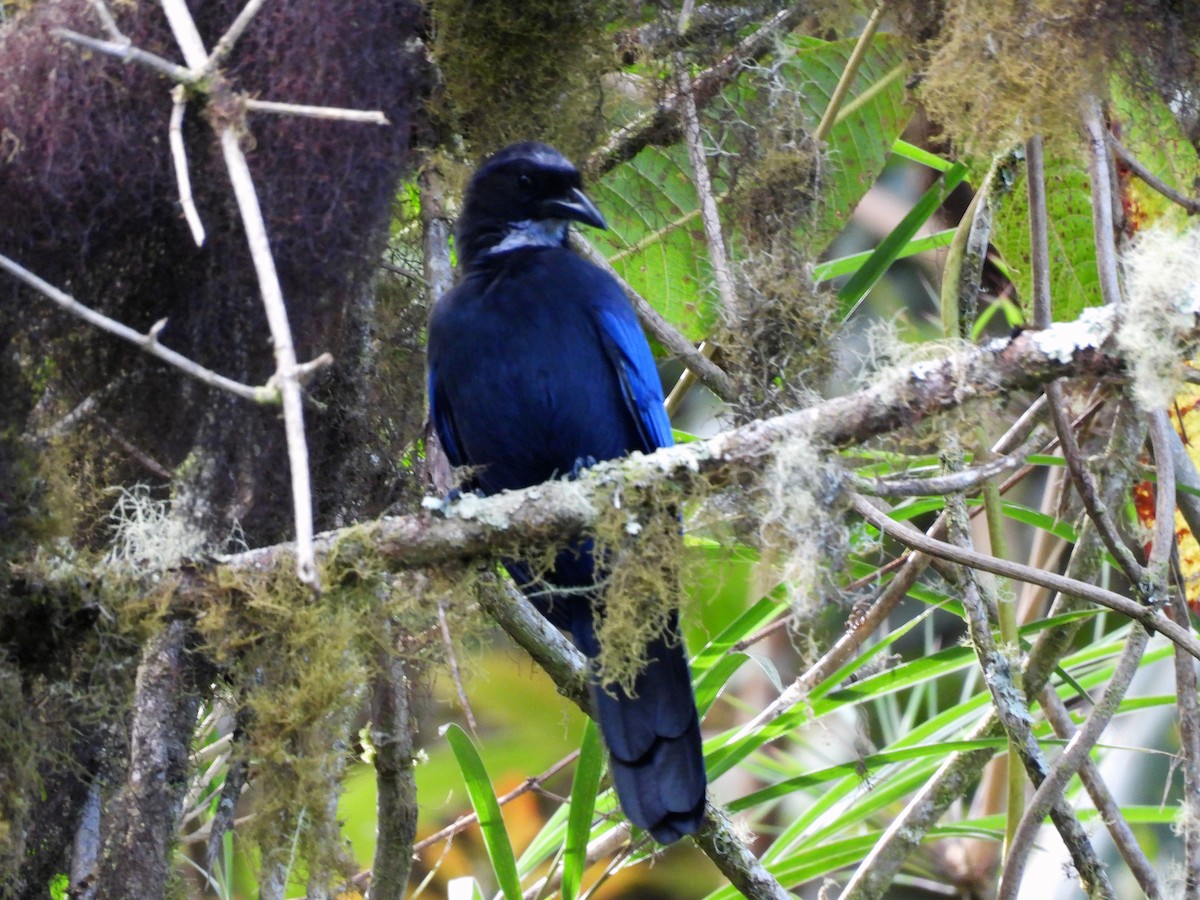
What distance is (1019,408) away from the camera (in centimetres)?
520

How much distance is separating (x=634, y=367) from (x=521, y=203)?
44 centimetres

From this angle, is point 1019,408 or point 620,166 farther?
point 1019,408

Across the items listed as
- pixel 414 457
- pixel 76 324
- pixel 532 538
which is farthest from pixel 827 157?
pixel 76 324

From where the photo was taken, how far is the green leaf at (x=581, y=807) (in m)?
2.89

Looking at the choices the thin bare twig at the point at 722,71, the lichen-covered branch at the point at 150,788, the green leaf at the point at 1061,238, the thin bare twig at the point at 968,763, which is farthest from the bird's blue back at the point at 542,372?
the thin bare twig at the point at 968,763

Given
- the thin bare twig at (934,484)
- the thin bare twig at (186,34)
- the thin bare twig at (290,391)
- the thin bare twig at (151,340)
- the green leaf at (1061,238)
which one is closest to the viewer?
the thin bare twig at (290,391)

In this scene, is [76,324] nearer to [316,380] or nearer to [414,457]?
[316,380]

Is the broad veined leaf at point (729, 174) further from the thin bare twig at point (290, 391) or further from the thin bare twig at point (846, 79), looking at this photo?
the thin bare twig at point (290, 391)

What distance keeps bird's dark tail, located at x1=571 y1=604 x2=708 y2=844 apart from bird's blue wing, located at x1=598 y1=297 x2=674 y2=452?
475 mm

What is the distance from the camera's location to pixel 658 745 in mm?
2654

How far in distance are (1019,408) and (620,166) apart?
2.56 meters

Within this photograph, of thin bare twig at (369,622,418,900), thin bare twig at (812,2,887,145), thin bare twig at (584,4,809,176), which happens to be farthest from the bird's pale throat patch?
thin bare twig at (369,622,418,900)

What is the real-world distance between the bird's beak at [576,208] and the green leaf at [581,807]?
1117 millimetres

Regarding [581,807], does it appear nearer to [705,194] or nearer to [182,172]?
[705,194]
